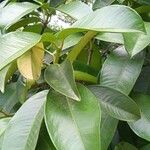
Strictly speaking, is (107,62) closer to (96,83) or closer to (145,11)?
(96,83)

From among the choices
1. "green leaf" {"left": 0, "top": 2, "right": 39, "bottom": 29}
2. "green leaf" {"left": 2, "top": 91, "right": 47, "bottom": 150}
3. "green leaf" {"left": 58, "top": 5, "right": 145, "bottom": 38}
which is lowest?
"green leaf" {"left": 2, "top": 91, "right": 47, "bottom": 150}

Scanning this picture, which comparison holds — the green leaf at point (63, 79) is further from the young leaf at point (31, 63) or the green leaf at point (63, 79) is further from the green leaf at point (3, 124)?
the green leaf at point (3, 124)

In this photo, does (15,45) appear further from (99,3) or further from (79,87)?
(99,3)

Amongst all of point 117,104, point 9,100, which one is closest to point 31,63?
point 117,104

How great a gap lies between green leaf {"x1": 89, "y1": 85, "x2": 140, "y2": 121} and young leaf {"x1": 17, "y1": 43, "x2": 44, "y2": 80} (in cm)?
12

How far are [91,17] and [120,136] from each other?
309mm

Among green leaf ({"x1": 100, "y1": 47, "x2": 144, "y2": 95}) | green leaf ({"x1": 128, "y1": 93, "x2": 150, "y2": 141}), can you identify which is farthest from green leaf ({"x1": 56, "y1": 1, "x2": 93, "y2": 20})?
green leaf ({"x1": 128, "y1": 93, "x2": 150, "y2": 141})

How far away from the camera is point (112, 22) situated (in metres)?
0.63

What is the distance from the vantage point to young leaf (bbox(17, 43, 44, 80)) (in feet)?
2.36

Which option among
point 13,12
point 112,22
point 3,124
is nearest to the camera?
point 112,22

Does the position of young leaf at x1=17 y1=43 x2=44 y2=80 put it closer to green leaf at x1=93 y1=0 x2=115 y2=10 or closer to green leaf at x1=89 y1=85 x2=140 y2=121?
green leaf at x1=89 y1=85 x2=140 y2=121

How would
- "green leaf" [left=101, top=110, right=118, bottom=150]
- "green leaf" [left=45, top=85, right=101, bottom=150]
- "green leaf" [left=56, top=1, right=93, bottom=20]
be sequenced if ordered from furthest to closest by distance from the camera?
"green leaf" [left=56, top=1, right=93, bottom=20] → "green leaf" [left=101, top=110, right=118, bottom=150] → "green leaf" [left=45, top=85, right=101, bottom=150]

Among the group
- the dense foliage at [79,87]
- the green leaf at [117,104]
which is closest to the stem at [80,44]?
the dense foliage at [79,87]

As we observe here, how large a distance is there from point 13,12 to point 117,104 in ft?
1.12
